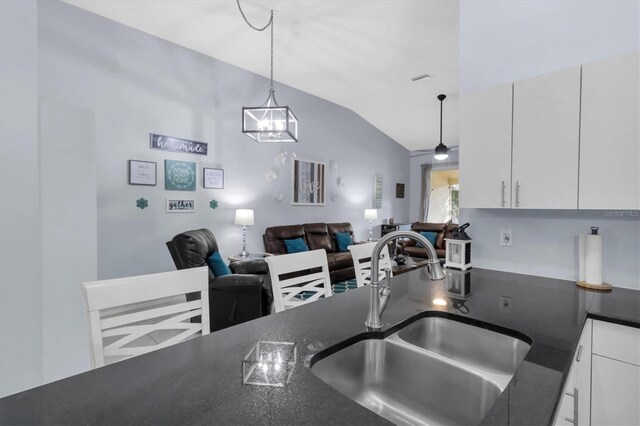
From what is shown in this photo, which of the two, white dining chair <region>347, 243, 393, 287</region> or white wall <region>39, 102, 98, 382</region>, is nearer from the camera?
white wall <region>39, 102, 98, 382</region>

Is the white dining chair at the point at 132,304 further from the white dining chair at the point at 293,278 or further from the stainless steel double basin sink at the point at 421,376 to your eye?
the stainless steel double basin sink at the point at 421,376

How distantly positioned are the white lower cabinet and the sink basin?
275 mm

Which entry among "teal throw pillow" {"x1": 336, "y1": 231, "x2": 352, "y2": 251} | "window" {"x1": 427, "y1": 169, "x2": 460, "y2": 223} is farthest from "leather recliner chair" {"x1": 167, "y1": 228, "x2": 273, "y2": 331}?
"window" {"x1": 427, "y1": 169, "x2": 460, "y2": 223}

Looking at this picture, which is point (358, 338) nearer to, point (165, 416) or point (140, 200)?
point (165, 416)

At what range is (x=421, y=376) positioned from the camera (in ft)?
3.32

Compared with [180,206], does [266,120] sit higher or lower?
higher

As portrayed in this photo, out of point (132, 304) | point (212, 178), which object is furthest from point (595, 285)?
point (212, 178)

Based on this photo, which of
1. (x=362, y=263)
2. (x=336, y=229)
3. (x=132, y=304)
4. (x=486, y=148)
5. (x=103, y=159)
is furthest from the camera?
(x=336, y=229)

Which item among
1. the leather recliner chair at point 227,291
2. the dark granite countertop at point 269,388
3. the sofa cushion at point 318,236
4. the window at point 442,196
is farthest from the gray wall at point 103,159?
the dark granite countertop at point 269,388

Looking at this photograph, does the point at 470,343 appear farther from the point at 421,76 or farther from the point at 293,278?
the point at 421,76

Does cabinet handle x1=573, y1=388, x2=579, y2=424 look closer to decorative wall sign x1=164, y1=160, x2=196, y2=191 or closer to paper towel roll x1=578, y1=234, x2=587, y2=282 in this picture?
paper towel roll x1=578, y1=234, x2=587, y2=282

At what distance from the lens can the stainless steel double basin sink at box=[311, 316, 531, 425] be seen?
0.92m

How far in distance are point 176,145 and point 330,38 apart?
2370 millimetres

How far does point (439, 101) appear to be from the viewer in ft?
17.9
